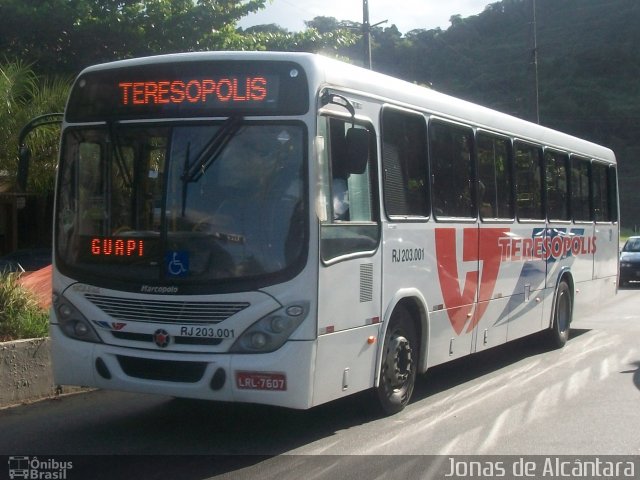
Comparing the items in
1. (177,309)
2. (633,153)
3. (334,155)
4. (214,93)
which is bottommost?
(177,309)

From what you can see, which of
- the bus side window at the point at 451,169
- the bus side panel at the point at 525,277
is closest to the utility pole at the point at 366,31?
the bus side panel at the point at 525,277

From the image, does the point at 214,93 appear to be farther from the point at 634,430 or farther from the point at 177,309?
the point at 634,430

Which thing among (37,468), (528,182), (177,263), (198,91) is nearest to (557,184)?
(528,182)

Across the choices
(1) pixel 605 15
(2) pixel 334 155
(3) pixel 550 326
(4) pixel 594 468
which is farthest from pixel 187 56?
(1) pixel 605 15

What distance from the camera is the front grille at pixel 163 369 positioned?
7.40 meters

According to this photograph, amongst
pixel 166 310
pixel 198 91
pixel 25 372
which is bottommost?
pixel 25 372

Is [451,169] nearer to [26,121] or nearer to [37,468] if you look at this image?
[37,468]

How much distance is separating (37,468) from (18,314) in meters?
3.56

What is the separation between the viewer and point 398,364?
29.3 feet

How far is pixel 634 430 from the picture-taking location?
8414 mm

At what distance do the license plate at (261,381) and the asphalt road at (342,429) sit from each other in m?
0.60

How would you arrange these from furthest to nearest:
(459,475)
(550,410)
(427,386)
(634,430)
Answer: (427,386) < (550,410) < (634,430) < (459,475)

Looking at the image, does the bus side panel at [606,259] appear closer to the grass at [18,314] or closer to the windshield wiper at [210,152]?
the grass at [18,314]

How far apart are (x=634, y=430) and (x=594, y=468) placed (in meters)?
1.44
